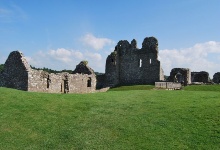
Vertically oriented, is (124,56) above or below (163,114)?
above

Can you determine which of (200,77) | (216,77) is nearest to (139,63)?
(200,77)

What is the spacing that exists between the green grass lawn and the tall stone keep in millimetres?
36673

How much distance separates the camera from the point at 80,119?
1772 cm

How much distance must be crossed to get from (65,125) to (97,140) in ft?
8.38

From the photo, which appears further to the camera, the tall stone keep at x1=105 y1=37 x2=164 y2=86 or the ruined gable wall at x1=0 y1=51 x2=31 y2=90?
the tall stone keep at x1=105 y1=37 x2=164 y2=86

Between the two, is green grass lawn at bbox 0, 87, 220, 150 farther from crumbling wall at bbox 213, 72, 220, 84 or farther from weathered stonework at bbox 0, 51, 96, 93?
crumbling wall at bbox 213, 72, 220, 84

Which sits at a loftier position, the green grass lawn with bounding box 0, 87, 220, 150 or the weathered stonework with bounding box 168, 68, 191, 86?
the weathered stonework with bounding box 168, 68, 191, 86

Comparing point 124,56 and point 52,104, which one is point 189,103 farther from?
point 124,56

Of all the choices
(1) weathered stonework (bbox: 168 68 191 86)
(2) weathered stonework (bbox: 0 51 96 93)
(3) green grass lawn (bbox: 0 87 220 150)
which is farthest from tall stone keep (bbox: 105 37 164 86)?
(3) green grass lawn (bbox: 0 87 220 150)

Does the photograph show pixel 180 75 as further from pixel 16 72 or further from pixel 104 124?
pixel 104 124

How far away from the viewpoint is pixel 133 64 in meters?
60.4

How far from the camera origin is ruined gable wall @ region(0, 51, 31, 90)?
2873 cm

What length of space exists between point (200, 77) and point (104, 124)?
166 ft

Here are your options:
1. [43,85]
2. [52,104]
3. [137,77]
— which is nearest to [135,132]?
[52,104]
